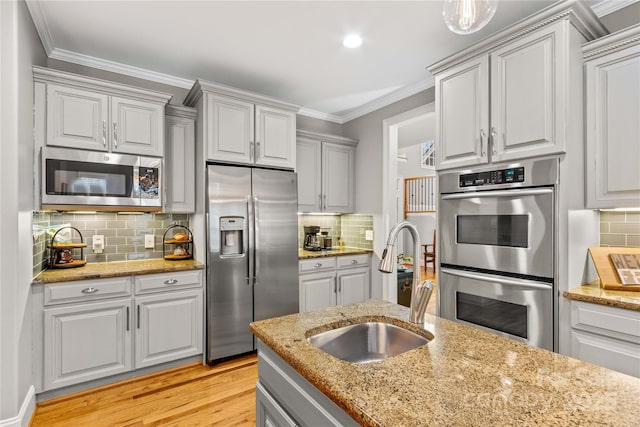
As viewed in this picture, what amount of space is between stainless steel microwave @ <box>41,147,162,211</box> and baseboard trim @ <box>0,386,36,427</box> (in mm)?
1257

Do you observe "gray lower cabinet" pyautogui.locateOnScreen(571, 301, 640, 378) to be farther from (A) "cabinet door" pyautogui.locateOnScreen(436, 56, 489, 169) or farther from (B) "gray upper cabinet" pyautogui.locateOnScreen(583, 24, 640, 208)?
(A) "cabinet door" pyautogui.locateOnScreen(436, 56, 489, 169)

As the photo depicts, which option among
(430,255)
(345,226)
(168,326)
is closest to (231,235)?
(168,326)

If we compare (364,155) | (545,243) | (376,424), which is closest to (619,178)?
(545,243)

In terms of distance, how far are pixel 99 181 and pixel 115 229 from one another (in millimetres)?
589

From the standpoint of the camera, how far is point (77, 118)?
254 cm

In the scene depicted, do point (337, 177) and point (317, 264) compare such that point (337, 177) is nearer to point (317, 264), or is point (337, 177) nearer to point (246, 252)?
point (317, 264)

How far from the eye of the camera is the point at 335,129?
461 centimetres

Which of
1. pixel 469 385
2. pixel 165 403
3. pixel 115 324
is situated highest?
pixel 469 385

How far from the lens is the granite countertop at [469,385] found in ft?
2.42

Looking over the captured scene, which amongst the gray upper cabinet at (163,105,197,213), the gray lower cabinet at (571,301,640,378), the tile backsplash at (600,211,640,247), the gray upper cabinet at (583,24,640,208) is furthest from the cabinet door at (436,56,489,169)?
the gray upper cabinet at (163,105,197,213)

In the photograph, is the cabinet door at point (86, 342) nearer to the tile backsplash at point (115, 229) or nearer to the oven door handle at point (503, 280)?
the tile backsplash at point (115, 229)

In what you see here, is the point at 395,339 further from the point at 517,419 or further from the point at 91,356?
the point at 91,356

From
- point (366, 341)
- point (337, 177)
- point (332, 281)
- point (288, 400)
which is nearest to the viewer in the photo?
point (288, 400)

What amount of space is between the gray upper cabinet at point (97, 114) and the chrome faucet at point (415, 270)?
2.42 m
